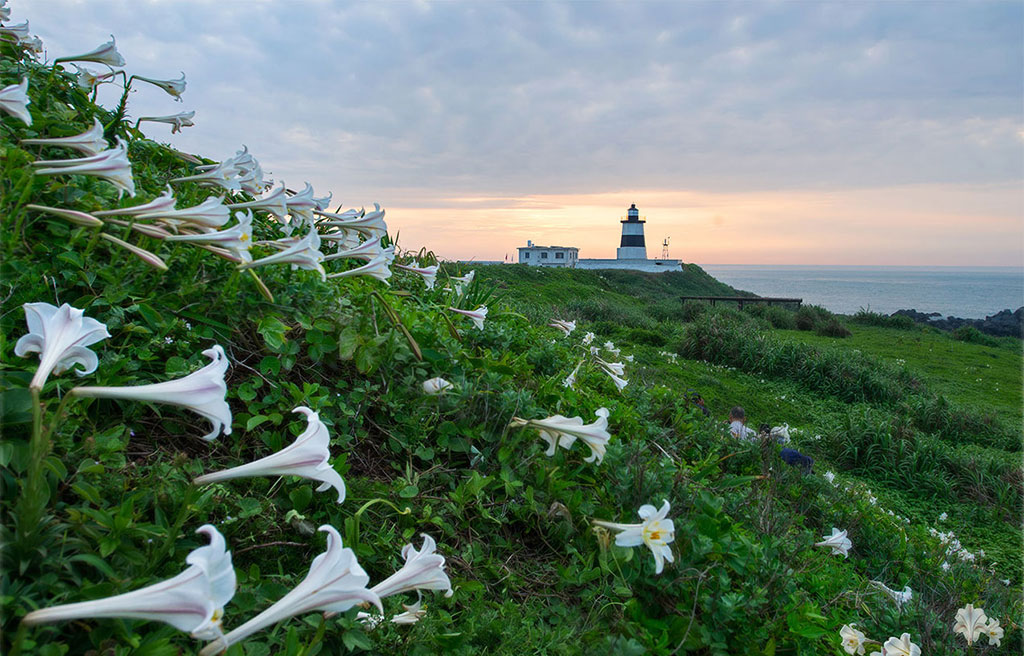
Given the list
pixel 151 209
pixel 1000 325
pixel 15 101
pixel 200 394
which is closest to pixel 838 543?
pixel 200 394

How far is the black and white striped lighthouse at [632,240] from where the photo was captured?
60750 millimetres

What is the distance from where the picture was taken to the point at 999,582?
3967 mm

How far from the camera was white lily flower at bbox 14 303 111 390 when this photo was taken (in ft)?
4.59

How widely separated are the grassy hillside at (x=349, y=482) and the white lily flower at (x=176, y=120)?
15 centimetres

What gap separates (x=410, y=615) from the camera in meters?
1.60

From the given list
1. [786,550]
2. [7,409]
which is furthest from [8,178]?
[786,550]

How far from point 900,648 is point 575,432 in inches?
59.2

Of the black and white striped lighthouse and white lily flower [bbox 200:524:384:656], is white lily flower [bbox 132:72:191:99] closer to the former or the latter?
white lily flower [bbox 200:524:384:656]

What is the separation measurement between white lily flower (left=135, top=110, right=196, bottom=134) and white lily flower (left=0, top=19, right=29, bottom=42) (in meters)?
0.79

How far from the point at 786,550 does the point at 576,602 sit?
3.53 ft

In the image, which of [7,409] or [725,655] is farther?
[725,655]

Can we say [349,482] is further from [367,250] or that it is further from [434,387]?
[367,250]

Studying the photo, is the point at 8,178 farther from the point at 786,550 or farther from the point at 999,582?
the point at 999,582

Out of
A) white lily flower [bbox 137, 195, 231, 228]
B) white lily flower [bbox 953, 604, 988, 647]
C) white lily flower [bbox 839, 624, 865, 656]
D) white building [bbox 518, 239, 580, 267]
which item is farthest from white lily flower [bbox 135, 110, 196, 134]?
white building [bbox 518, 239, 580, 267]
